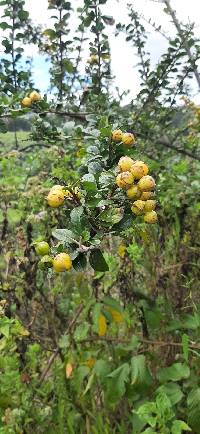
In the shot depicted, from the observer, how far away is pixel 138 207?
129cm

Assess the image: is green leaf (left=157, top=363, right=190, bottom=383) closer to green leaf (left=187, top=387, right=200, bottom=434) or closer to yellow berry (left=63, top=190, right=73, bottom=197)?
green leaf (left=187, top=387, right=200, bottom=434)

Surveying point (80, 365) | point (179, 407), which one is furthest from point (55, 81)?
point (179, 407)

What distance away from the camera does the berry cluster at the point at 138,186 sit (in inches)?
50.1

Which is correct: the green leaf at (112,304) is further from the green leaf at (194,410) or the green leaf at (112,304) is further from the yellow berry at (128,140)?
the yellow berry at (128,140)

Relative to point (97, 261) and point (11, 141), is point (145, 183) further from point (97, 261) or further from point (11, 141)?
point (11, 141)

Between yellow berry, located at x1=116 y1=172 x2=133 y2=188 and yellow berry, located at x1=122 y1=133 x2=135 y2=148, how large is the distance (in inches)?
10.8

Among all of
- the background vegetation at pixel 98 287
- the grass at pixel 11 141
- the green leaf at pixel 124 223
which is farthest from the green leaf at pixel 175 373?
the green leaf at pixel 124 223

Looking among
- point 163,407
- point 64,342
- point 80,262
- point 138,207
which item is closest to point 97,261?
point 80,262

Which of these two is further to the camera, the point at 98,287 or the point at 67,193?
the point at 98,287

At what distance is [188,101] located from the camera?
14.6ft

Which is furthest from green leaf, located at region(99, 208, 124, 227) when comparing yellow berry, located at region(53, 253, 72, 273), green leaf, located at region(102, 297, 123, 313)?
green leaf, located at region(102, 297, 123, 313)

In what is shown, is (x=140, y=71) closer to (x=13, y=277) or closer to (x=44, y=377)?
(x=13, y=277)

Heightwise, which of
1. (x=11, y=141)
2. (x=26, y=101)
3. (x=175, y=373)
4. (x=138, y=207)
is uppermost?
(x=26, y=101)

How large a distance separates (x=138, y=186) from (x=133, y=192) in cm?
2
